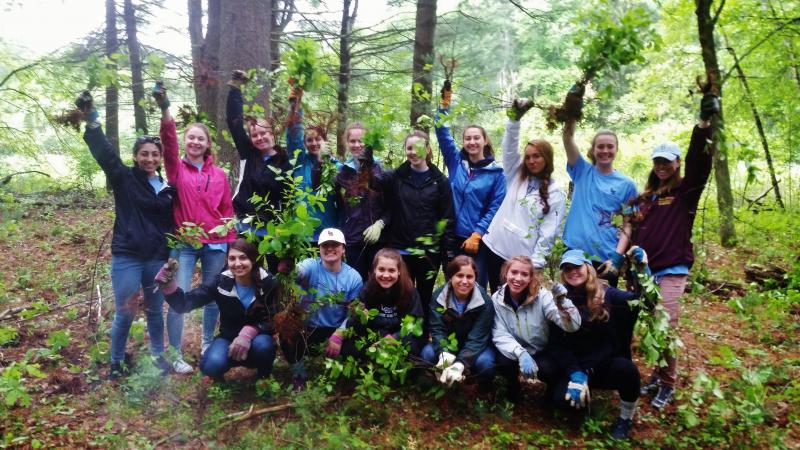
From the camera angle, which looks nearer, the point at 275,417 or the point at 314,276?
the point at 275,417

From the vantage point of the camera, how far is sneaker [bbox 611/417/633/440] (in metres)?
3.78

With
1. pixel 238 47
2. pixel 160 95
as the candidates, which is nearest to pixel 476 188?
pixel 160 95

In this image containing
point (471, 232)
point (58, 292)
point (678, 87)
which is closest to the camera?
point (471, 232)

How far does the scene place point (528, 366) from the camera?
12.8 feet

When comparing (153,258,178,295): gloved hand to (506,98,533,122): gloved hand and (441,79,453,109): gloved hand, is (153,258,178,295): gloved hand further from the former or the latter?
(506,98,533,122): gloved hand

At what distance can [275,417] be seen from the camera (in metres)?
3.87

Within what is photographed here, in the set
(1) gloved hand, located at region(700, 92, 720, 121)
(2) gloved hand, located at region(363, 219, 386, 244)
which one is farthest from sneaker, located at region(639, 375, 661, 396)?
(2) gloved hand, located at region(363, 219, 386, 244)

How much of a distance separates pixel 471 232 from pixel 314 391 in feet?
6.51

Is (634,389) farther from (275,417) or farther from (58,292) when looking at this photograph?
(58,292)

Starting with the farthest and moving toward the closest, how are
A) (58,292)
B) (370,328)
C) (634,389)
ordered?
(58,292)
(370,328)
(634,389)

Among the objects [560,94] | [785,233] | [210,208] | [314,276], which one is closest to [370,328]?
[314,276]

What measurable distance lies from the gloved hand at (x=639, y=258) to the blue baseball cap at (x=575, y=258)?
0.33 m

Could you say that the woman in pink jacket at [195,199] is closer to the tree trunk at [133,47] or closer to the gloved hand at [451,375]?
the gloved hand at [451,375]

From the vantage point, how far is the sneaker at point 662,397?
13.7ft
